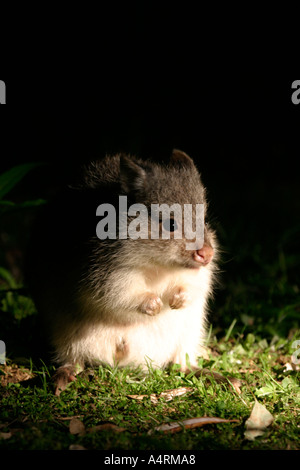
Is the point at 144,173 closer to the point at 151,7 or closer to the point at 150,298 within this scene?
the point at 150,298

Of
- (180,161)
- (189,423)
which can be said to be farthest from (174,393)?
(180,161)

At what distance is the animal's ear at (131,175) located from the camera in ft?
14.1

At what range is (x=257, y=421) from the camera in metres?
3.79

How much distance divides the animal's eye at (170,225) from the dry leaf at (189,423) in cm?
135

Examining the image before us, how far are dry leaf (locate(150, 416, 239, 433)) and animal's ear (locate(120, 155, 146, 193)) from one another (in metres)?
1.70

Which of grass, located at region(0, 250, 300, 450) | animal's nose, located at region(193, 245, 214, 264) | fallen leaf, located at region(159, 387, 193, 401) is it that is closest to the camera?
grass, located at region(0, 250, 300, 450)

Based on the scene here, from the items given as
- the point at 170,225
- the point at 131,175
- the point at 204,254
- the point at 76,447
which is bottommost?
the point at 76,447

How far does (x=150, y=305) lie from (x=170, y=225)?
24.8 inches

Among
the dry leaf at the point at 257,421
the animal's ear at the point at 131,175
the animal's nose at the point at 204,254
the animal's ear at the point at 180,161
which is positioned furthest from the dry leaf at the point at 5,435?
the animal's ear at the point at 180,161

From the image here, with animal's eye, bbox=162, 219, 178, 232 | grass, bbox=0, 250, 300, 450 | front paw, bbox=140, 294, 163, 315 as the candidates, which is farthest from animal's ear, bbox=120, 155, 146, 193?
grass, bbox=0, 250, 300, 450

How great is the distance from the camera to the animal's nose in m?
4.23

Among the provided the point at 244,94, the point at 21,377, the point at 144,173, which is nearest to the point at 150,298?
the point at 144,173

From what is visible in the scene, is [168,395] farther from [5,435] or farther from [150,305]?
[5,435]

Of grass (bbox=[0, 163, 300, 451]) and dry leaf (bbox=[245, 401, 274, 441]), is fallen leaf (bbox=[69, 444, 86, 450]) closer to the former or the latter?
grass (bbox=[0, 163, 300, 451])
